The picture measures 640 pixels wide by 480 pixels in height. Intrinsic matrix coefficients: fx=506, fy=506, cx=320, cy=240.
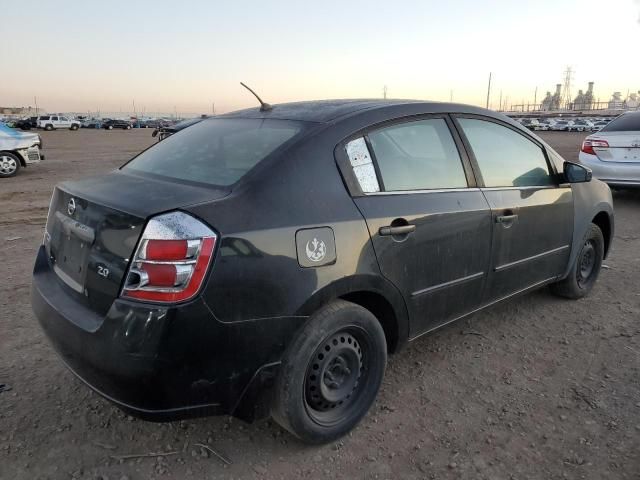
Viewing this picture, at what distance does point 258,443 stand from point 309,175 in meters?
1.33

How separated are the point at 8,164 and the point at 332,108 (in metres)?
12.2

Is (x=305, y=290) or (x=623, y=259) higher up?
(x=305, y=290)

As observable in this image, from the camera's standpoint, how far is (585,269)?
445 centimetres

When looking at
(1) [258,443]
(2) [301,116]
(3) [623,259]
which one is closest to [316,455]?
(1) [258,443]

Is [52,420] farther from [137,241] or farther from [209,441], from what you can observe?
[137,241]

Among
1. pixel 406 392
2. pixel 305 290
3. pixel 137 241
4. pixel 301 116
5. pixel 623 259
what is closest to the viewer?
pixel 137 241

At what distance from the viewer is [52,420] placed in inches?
103

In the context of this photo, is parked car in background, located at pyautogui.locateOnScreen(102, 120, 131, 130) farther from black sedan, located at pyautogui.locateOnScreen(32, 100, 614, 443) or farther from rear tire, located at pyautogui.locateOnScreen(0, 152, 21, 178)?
black sedan, located at pyautogui.locateOnScreen(32, 100, 614, 443)

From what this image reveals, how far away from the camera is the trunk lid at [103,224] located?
2027mm

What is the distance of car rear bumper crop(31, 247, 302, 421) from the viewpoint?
1.91 meters

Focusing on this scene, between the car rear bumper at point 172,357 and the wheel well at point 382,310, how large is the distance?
A: 1.45 ft

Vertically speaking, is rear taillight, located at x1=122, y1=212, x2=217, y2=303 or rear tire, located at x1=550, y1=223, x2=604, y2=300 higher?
rear taillight, located at x1=122, y1=212, x2=217, y2=303

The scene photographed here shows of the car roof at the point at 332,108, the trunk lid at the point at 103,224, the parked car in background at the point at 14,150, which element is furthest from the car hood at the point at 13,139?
the trunk lid at the point at 103,224

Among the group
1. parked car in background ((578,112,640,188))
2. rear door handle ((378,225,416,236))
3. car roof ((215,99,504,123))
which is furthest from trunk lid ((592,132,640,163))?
rear door handle ((378,225,416,236))
